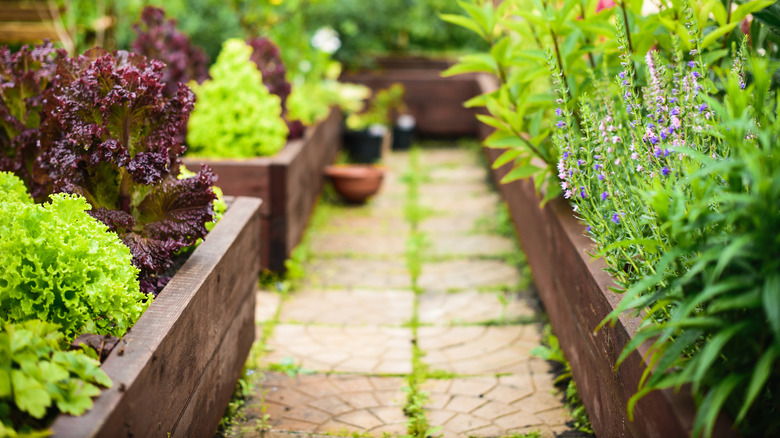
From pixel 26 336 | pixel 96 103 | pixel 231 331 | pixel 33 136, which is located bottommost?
pixel 231 331

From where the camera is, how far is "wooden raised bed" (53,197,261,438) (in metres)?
1.75

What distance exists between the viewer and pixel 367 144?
23.5ft

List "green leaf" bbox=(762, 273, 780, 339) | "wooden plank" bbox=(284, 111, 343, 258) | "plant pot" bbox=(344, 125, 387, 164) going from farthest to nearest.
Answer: "plant pot" bbox=(344, 125, 387, 164) → "wooden plank" bbox=(284, 111, 343, 258) → "green leaf" bbox=(762, 273, 780, 339)

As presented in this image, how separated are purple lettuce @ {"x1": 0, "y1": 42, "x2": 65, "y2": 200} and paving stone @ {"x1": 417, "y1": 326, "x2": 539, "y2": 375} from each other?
Result: 202cm

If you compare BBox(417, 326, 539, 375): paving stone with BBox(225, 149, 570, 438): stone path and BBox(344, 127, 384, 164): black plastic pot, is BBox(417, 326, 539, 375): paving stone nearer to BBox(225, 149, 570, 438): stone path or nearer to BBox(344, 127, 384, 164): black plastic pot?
BBox(225, 149, 570, 438): stone path

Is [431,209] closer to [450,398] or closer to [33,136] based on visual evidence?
[450,398]

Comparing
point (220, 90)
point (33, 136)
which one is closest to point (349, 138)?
point (220, 90)

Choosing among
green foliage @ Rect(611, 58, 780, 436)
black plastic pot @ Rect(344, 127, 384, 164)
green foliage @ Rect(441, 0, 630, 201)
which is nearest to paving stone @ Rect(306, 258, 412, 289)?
green foliage @ Rect(441, 0, 630, 201)

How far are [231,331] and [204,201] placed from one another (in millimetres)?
562

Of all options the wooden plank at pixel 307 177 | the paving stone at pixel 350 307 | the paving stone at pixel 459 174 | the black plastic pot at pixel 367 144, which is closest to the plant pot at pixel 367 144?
the black plastic pot at pixel 367 144

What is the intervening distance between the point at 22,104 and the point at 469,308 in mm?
2516

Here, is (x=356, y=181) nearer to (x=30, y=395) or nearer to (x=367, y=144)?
(x=367, y=144)

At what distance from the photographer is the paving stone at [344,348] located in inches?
137

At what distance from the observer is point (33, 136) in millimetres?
3018
